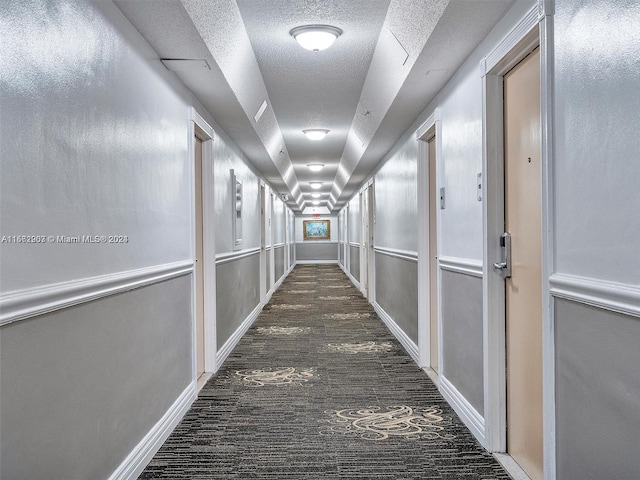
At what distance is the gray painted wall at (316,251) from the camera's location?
23.3m

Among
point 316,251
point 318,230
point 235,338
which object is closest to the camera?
point 235,338

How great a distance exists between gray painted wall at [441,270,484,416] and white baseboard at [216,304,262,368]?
220 cm

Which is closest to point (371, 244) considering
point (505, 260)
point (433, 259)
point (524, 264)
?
point (433, 259)

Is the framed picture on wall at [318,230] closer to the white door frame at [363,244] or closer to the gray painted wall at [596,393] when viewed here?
the white door frame at [363,244]

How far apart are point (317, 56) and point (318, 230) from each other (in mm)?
19340

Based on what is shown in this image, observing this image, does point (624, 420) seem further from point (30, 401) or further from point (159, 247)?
point (159, 247)

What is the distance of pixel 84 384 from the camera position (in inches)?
79.8

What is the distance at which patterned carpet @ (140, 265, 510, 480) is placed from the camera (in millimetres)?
2678

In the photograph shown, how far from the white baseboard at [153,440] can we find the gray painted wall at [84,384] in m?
0.04

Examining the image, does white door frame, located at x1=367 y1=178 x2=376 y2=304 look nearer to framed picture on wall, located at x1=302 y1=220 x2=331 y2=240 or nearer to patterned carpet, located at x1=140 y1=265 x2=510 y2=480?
patterned carpet, located at x1=140 y1=265 x2=510 y2=480

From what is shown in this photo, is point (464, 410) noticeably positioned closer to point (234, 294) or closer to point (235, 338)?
point (235, 338)

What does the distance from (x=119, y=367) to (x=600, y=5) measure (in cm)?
249

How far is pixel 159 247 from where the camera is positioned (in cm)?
304

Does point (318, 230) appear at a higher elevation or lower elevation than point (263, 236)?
higher
